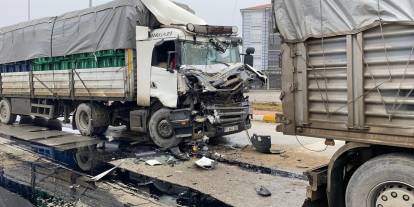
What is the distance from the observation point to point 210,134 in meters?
9.79

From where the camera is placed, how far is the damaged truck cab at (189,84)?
9.50 metres

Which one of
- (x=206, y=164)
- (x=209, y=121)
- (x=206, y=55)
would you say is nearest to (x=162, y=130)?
(x=209, y=121)

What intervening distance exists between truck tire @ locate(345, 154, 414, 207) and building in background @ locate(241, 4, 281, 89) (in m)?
26.0

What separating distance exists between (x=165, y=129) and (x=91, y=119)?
9.59ft

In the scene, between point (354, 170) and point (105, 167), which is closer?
point (354, 170)

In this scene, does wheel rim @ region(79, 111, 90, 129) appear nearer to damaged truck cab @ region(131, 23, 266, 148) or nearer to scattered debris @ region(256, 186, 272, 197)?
damaged truck cab @ region(131, 23, 266, 148)

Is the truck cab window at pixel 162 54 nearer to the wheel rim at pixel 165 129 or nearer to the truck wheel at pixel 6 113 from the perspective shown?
the wheel rim at pixel 165 129

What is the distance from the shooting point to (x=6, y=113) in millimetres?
16016

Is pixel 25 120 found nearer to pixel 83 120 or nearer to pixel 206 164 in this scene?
pixel 83 120

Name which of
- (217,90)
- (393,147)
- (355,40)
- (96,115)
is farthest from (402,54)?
(96,115)

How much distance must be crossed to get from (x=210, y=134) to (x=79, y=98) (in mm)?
4487

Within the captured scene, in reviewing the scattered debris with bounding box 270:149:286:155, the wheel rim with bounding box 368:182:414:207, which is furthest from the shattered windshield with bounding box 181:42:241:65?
the wheel rim with bounding box 368:182:414:207

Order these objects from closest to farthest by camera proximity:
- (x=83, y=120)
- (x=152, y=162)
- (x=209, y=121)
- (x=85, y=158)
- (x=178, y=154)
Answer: (x=152, y=162)
(x=178, y=154)
(x=85, y=158)
(x=209, y=121)
(x=83, y=120)

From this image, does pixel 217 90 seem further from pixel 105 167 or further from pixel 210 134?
pixel 105 167
